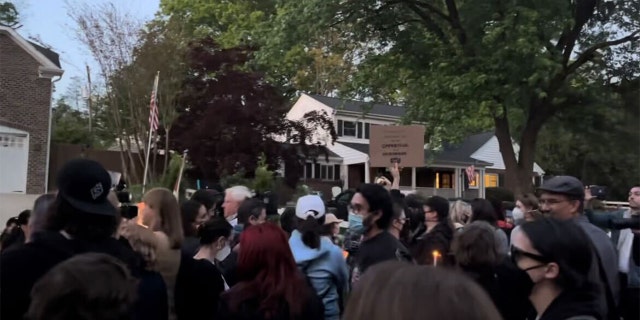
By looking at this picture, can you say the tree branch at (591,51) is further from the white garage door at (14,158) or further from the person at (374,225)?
the white garage door at (14,158)

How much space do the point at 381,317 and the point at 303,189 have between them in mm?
21038

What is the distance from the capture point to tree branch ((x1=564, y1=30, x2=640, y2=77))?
72.5 feet

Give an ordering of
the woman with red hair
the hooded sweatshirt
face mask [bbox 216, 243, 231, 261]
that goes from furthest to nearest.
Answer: face mask [bbox 216, 243, 231, 261] → the hooded sweatshirt → the woman with red hair

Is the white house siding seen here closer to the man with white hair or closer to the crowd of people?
the man with white hair

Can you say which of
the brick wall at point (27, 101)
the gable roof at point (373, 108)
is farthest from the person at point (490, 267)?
the gable roof at point (373, 108)

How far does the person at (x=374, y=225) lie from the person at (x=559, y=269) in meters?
2.00

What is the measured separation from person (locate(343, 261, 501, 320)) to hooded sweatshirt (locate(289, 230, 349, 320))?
10.5 feet

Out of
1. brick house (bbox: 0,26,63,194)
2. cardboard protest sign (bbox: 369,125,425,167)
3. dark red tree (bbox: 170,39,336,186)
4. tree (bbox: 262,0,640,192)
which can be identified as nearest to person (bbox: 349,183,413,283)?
cardboard protest sign (bbox: 369,125,425,167)

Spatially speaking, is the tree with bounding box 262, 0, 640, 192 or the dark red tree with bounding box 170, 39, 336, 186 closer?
the tree with bounding box 262, 0, 640, 192

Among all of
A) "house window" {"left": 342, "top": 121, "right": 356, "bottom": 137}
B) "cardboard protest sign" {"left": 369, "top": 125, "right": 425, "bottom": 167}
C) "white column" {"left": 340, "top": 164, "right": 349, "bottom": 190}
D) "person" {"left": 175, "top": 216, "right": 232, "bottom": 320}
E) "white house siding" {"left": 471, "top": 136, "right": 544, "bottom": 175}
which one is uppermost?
"house window" {"left": 342, "top": 121, "right": 356, "bottom": 137}

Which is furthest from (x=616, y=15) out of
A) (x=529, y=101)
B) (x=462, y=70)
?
(x=462, y=70)

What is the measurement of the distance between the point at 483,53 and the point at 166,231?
1759 centimetres

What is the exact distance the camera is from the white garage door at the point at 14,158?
26.4 meters

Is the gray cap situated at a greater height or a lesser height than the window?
lesser
